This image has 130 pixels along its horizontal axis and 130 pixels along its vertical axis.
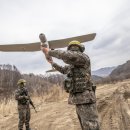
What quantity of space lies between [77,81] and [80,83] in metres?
0.06

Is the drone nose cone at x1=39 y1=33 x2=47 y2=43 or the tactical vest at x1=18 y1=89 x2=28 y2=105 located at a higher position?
the drone nose cone at x1=39 y1=33 x2=47 y2=43

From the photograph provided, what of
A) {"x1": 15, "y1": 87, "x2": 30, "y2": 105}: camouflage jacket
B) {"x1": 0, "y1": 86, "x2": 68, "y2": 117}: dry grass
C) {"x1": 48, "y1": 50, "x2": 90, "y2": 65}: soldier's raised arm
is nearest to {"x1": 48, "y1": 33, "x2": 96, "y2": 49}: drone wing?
{"x1": 48, "y1": 50, "x2": 90, "y2": 65}: soldier's raised arm

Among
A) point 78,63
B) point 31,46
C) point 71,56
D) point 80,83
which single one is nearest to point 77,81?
Answer: point 80,83

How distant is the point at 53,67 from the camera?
6500mm

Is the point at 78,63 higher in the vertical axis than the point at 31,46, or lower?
lower

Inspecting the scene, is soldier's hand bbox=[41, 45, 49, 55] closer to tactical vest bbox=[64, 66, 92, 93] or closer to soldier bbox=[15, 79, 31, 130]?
tactical vest bbox=[64, 66, 92, 93]

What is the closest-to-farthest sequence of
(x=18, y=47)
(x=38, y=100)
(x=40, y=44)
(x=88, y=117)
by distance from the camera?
(x=88, y=117), (x=40, y=44), (x=18, y=47), (x=38, y=100)

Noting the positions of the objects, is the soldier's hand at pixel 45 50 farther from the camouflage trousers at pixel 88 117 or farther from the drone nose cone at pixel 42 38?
the camouflage trousers at pixel 88 117

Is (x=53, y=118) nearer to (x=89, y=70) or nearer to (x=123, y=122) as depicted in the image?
(x=123, y=122)

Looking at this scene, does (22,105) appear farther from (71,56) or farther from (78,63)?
(71,56)

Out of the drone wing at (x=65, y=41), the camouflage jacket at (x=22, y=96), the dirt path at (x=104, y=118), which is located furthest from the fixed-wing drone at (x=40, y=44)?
the camouflage jacket at (x=22, y=96)

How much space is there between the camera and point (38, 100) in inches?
796

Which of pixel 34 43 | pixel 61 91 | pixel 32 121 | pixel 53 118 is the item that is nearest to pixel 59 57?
pixel 34 43

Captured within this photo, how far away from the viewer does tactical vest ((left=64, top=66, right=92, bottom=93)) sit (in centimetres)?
589
